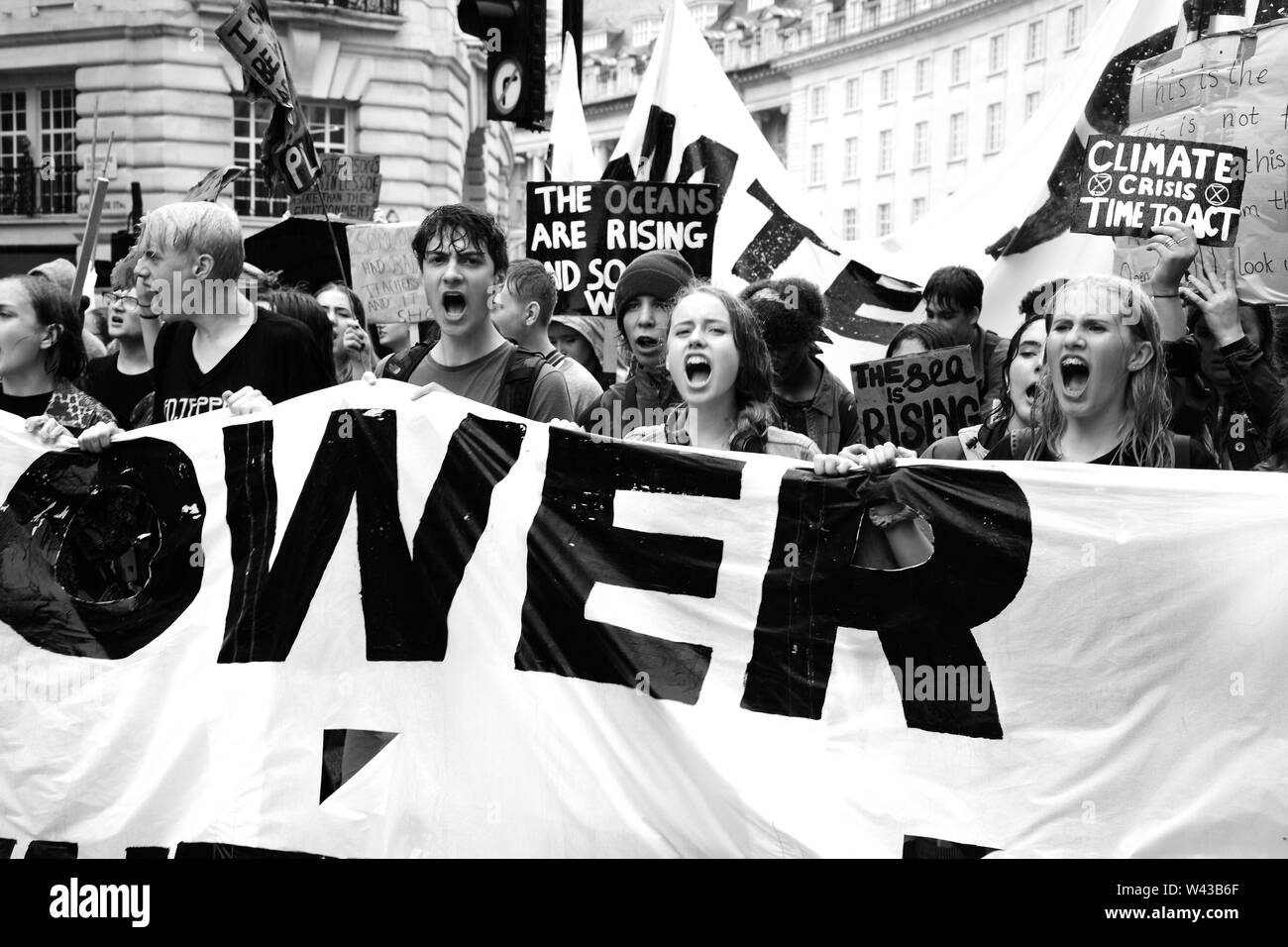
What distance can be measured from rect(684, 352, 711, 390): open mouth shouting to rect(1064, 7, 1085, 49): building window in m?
59.9

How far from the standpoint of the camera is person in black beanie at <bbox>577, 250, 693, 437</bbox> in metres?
5.45

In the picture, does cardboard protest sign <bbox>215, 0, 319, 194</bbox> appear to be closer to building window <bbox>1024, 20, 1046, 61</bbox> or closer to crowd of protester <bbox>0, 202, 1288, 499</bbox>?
crowd of protester <bbox>0, 202, 1288, 499</bbox>

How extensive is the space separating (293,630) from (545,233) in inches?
130

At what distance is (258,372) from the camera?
4871mm

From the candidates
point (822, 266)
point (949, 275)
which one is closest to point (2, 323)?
point (949, 275)

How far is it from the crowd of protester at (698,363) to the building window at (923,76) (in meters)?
67.8

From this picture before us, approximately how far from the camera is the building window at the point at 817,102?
81312 millimetres

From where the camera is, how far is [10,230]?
27.9 m

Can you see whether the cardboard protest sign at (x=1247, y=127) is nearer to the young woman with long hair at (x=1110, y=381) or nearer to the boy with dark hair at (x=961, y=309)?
the boy with dark hair at (x=961, y=309)

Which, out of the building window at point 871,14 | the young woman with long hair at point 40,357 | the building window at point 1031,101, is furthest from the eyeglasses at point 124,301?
the building window at point 871,14

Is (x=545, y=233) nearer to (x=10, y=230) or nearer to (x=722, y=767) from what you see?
(x=722, y=767)

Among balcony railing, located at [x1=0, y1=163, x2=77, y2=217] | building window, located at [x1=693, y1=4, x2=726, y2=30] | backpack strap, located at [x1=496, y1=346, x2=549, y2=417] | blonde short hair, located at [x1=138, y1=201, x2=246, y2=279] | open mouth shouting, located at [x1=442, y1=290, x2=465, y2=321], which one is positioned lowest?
backpack strap, located at [x1=496, y1=346, x2=549, y2=417]

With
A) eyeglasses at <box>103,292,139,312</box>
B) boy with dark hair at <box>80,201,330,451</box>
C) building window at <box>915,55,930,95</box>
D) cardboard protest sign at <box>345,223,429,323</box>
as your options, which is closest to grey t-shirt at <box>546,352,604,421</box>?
boy with dark hair at <box>80,201,330,451</box>
